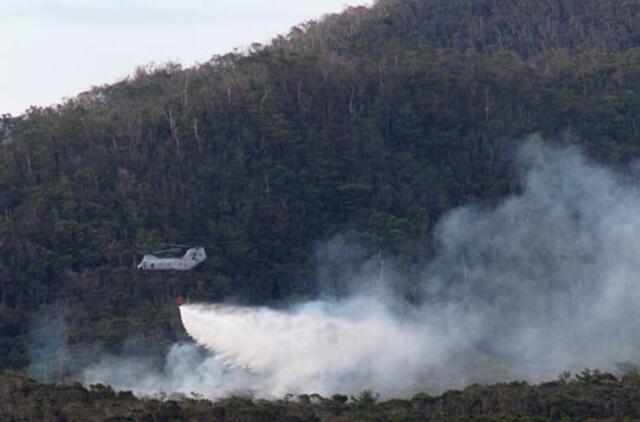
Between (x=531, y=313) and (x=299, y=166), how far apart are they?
54.6 feet

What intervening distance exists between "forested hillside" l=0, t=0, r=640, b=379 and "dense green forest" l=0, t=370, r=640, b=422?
9574 millimetres

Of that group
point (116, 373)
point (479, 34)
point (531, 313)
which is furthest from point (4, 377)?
point (479, 34)

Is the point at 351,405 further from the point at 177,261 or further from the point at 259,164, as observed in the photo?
the point at 259,164

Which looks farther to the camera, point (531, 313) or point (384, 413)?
point (531, 313)

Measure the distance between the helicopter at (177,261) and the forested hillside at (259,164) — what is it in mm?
637

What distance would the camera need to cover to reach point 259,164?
106 metres

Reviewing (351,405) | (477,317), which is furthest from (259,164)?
(351,405)

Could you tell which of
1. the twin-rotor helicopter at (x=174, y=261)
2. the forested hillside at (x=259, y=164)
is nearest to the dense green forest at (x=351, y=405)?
the forested hillside at (x=259, y=164)

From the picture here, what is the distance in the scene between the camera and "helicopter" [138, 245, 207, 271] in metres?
96.8

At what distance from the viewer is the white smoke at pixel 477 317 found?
87.4m

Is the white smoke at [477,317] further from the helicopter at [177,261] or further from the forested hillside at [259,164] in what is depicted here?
the helicopter at [177,261]

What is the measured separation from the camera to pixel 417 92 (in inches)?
4454

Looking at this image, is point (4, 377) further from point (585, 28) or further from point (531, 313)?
point (585, 28)

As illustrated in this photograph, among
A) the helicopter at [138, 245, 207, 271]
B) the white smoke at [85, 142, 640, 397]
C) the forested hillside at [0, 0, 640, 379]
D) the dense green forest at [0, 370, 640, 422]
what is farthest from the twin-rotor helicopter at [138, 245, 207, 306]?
the dense green forest at [0, 370, 640, 422]
